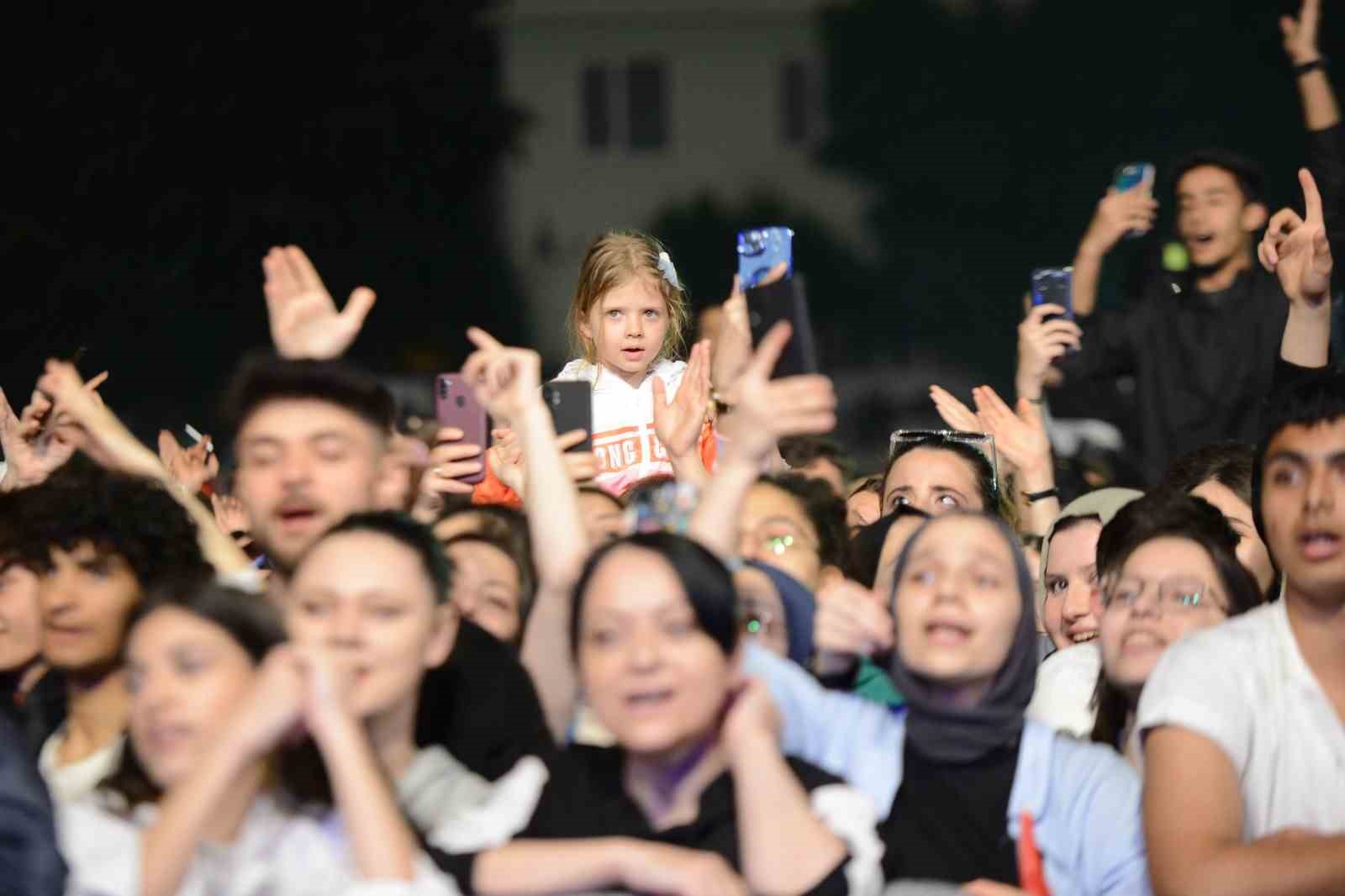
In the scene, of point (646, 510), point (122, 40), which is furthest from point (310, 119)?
point (646, 510)

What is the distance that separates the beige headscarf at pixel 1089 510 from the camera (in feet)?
18.7

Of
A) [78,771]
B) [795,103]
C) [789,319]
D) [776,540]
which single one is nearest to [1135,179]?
[776,540]

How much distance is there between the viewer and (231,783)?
3643 millimetres

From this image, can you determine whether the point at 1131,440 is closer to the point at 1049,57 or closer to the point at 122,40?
the point at 122,40

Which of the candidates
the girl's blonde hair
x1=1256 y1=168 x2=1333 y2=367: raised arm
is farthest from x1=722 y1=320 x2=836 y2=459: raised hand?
the girl's blonde hair

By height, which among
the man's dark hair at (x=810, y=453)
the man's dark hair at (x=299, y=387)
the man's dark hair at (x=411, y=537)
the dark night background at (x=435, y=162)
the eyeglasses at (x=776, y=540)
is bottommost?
the eyeglasses at (x=776, y=540)

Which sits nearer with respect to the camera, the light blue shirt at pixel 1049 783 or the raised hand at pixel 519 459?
the light blue shirt at pixel 1049 783

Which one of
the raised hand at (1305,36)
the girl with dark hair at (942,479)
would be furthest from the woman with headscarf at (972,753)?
the raised hand at (1305,36)

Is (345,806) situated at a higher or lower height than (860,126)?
lower

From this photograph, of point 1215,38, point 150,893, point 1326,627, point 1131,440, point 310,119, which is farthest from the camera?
point 1215,38

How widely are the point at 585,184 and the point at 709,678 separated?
30906mm

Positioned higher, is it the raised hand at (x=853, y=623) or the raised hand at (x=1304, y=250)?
the raised hand at (x=1304, y=250)

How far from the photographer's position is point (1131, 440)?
7656 millimetres

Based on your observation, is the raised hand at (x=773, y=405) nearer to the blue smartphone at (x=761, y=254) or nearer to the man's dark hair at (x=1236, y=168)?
the blue smartphone at (x=761, y=254)
